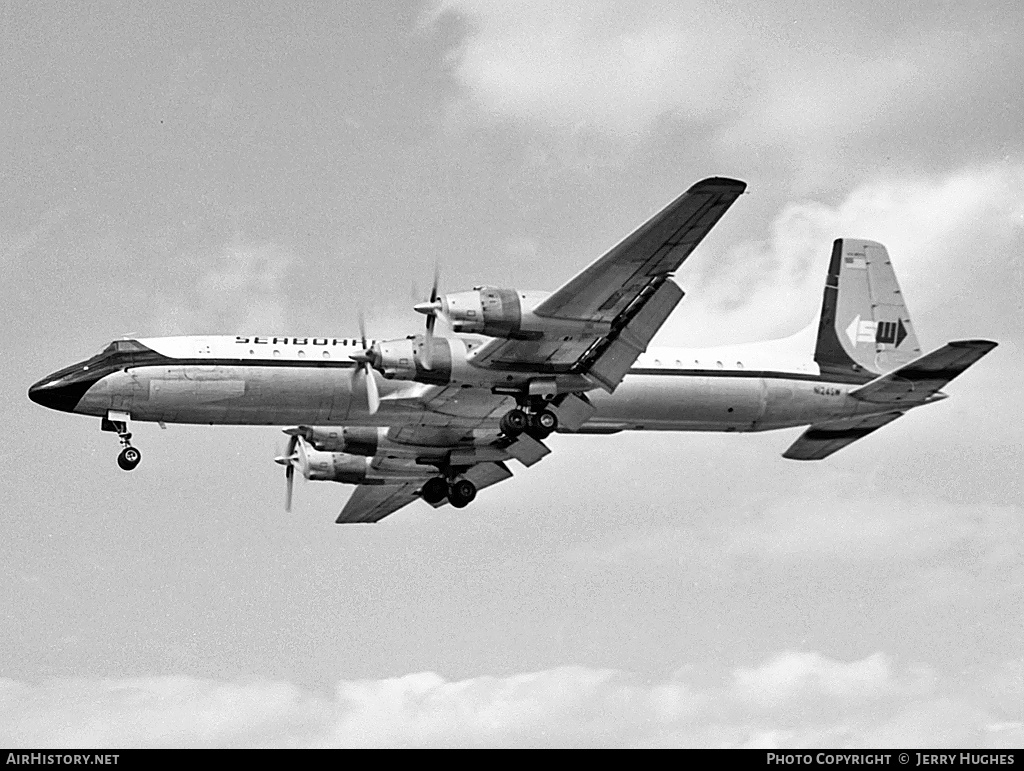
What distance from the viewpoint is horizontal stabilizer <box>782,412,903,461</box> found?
42.2 meters

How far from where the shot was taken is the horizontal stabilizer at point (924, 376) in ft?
122

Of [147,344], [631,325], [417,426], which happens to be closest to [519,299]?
[631,325]

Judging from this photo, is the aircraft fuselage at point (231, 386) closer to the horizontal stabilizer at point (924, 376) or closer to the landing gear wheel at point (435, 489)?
the landing gear wheel at point (435, 489)

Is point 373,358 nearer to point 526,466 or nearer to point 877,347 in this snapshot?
point 526,466

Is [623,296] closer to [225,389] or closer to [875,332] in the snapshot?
[225,389]

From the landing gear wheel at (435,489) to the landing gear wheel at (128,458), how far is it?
870cm

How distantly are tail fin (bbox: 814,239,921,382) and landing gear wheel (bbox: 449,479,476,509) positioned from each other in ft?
34.3

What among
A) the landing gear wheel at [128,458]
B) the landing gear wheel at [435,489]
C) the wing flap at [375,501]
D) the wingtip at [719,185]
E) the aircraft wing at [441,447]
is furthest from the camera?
the wing flap at [375,501]

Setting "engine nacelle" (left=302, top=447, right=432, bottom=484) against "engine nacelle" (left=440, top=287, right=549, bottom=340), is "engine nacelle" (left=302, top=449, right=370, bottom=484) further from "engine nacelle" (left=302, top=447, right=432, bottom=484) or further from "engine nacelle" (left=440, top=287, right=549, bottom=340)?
"engine nacelle" (left=440, top=287, right=549, bottom=340)

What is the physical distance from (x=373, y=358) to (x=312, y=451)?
961cm

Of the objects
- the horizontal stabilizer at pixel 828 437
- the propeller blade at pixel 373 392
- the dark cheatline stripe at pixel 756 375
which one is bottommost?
the propeller blade at pixel 373 392

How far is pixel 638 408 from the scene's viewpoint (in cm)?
3900

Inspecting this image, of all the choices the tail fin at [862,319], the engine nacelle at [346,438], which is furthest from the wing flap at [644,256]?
the tail fin at [862,319]

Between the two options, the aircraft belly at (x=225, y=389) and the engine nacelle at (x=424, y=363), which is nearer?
the engine nacelle at (x=424, y=363)
